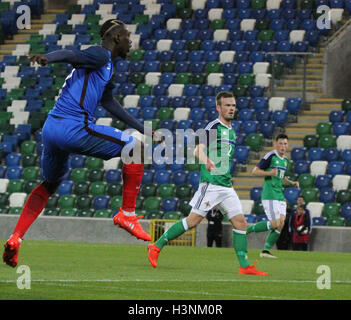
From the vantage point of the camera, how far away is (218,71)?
28.2m

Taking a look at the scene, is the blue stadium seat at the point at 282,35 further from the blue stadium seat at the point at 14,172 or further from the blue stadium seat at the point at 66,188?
the blue stadium seat at the point at 14,172

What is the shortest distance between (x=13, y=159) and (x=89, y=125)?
741 inches

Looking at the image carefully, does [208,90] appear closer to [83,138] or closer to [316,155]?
[316,155]

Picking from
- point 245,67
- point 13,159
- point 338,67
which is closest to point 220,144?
point 245,67

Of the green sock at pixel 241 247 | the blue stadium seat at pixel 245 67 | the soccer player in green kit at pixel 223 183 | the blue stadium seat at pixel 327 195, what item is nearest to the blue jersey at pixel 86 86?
the soccer player in green kit at pixel 223 183

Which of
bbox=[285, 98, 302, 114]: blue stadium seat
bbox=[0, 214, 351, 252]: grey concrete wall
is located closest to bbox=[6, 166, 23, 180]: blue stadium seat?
bbox=[0, 214, 351, 252]: grey concrete wall

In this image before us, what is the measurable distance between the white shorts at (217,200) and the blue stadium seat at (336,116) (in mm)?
14219

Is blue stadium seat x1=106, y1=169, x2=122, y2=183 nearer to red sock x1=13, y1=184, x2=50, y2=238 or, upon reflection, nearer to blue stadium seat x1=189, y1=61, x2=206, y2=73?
blue stadium seat x1=189, y1=61, x2=206, y2=73

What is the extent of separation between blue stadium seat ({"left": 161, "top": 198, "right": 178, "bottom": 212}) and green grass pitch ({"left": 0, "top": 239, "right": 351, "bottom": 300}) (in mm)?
9438

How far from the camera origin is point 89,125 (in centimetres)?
873

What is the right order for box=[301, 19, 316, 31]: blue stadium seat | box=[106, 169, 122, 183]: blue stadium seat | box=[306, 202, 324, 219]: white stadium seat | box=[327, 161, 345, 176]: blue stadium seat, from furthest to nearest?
box=[301, 19, 316, 31]: blue stadium seat → box=[106, 169, 122, 183]: blue stadium seat → box=[327, 161, 345, 176]: blue stadium seat → box=[306, 202, 324, 219]: white stadium seat

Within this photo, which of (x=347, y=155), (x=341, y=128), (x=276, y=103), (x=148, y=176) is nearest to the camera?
(x=347, y=155)

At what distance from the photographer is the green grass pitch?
795cm
